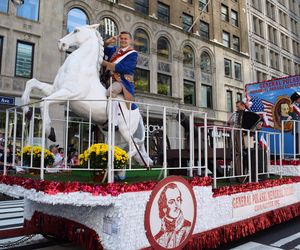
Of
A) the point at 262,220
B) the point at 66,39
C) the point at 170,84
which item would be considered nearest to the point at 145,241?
the point at 262,220

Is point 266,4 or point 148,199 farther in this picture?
point 266,4

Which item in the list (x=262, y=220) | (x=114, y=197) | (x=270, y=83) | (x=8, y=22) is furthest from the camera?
(x=8, y=22)

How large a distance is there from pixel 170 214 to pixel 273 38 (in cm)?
4295

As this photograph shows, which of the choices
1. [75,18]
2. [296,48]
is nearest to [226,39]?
[75,18]

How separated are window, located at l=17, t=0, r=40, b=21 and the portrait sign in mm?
18996

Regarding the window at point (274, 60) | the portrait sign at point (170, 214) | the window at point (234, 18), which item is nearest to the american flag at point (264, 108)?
the portrait sign at point (170, 214)

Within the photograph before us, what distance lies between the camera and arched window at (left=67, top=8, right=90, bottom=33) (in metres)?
21.6

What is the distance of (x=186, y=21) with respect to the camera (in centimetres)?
2997

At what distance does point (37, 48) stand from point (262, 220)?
18.1 m

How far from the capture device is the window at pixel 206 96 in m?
30.5

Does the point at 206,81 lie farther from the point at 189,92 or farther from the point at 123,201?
the point at 123,201

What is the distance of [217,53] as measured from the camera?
32344 mm

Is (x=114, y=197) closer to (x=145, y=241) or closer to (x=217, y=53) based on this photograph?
(x=145, y=241)

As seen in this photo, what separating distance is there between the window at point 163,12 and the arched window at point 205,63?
531 cm
